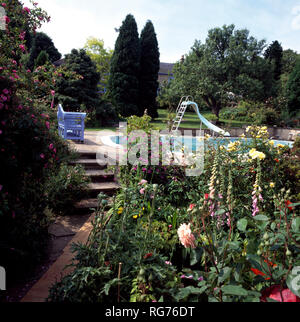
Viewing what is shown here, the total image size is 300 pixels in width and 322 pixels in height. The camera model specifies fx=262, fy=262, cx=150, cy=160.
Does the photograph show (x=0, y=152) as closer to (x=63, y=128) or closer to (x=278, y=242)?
(x=278, y=242)

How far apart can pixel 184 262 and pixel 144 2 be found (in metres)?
2.63

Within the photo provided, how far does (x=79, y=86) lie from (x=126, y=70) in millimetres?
4815

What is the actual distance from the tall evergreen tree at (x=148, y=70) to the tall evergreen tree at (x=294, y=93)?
367 inches

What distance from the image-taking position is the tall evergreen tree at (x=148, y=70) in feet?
57.0

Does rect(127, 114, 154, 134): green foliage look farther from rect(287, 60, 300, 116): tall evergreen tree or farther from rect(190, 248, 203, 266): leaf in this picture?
rect(287, 60, 300, 116): tall evergreen tree

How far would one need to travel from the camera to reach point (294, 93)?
17.9 metres

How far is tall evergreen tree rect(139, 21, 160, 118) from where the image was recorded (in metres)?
17.4

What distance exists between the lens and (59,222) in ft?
11.0

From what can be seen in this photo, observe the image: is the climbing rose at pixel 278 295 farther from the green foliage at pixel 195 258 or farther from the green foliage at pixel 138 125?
the green foliage at pixel 138 125

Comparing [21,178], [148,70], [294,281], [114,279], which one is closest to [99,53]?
[148,70]

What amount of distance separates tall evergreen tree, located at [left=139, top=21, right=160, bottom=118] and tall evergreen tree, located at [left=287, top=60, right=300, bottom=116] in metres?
9.33

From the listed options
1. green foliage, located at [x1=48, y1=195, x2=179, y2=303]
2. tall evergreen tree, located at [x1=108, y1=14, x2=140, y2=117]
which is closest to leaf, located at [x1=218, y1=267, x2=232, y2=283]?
green foliage, located at [x1=48, y1=195, x2=179, y2=303]

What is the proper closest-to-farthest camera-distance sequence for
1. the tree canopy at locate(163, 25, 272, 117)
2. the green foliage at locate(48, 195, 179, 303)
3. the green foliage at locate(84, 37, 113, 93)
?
the green foliage at locate(48, 195, 179, 303) < the tree canopy at locate(163, 25, 272, 117) < the green foliage at locate(84, 37, 113, 93)
